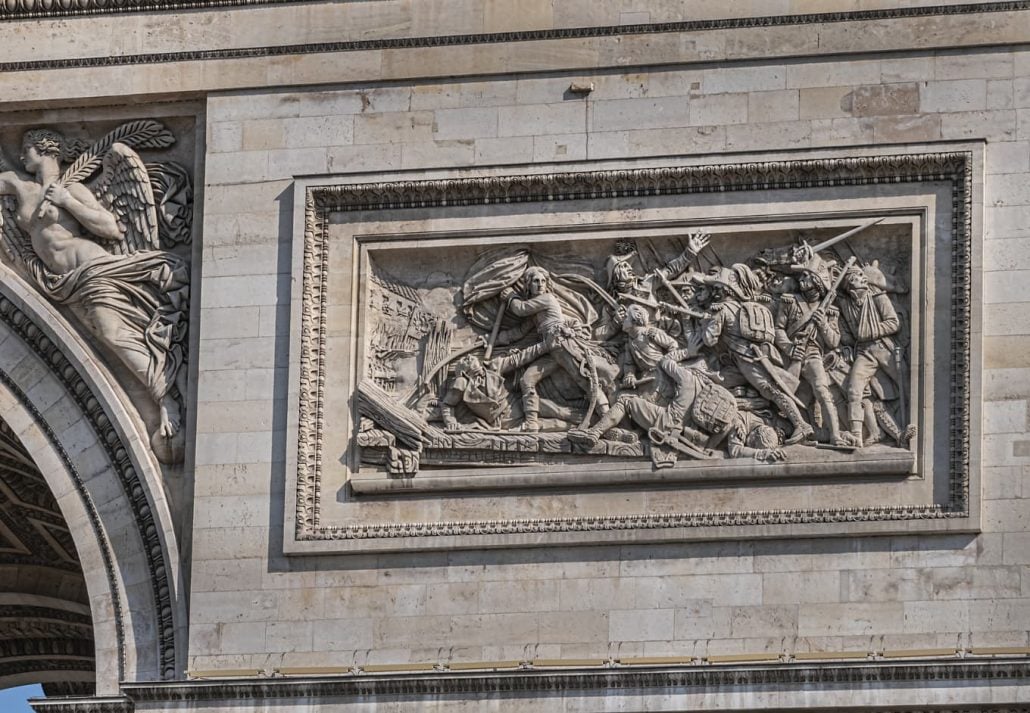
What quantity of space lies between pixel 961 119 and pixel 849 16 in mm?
1262

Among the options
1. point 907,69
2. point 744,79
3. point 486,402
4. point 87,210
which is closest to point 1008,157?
point 907,69

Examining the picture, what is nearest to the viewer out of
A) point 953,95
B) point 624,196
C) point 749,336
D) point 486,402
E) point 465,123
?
point 749,336

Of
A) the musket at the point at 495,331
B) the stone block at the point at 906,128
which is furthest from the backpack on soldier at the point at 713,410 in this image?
the stone block at the point at 906,128

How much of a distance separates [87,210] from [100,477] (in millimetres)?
2247

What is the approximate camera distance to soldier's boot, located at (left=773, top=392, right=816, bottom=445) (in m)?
27.8

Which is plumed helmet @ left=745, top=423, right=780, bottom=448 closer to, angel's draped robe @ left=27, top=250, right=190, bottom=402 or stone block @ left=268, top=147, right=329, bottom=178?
stone block @ left=268, top=147, right=329, bottom=178

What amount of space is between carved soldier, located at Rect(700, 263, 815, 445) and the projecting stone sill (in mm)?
293

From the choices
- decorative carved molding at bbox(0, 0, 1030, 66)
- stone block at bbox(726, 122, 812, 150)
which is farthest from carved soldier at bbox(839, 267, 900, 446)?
decorative carved molding at bbox(0, 0, 1030, 66)

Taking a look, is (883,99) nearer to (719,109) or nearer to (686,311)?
(719,109)

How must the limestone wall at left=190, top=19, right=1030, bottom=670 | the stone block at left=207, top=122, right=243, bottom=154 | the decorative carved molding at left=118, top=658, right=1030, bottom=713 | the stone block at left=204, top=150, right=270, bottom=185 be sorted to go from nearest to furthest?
the decorative carved molding at left=118, top=658, right=1030, bottom=713, the limestone wall at left=190, top=19, right=1030, bottom=670, the stone block at left=204, top=150, right=270, bottom=185, the stone block at left=207, top=122, right=243, bottom=154

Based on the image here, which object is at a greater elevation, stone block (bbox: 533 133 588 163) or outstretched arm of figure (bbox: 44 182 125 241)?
stone block (bbox: 533 133 588 163)

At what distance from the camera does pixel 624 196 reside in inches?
1127

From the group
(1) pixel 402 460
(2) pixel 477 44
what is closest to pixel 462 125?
(2) pixel 477 44

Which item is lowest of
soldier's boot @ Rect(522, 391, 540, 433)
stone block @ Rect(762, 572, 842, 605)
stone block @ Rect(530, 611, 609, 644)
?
Answer: stone block @ Rect(530, 611, 609, 644)
